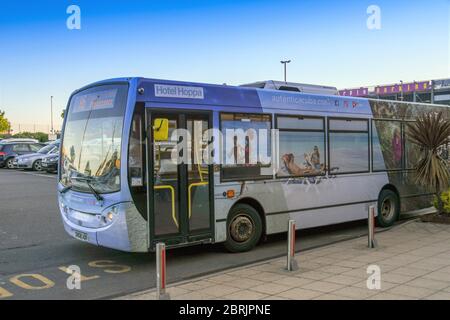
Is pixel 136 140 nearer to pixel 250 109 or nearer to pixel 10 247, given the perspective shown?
pixel 250 109

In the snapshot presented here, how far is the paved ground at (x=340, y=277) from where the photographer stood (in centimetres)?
584

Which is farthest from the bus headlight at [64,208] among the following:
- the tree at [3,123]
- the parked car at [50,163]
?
the tree at [3,123]

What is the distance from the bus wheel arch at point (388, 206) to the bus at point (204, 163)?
588mm

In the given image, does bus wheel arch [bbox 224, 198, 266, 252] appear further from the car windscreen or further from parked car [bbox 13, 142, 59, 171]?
the car windscreen

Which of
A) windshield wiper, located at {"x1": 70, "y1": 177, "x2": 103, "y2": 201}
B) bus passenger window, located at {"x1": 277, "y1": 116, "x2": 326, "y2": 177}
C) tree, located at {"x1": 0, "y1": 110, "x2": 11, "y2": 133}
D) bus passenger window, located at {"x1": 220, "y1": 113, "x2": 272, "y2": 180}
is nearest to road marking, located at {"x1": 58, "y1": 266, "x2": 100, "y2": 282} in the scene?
windshield wiper, located at {"x1": 70, "y1": 177, "x2": 103, "y2": 201}

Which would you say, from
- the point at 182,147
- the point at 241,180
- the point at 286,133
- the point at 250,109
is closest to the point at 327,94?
the point at 286,133

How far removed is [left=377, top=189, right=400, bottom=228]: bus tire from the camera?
11070 millimetres

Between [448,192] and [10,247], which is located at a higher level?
[448,192]

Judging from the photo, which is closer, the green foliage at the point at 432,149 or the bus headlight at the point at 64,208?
the bus headlight at the point at 64,208

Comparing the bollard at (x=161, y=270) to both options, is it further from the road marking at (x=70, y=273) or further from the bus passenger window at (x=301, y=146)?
the bus passenger window at (x=301, y=146)

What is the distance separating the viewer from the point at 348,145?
1028cm

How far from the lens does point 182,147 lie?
24.9ft
